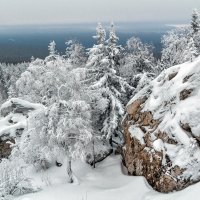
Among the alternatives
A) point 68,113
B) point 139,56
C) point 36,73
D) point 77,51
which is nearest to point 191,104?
point 68,113

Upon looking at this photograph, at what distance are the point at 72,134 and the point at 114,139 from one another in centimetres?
847

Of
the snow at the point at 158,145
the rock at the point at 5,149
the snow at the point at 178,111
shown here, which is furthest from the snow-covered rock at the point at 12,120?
the snow at the point at 158,145

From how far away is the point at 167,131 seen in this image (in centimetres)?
2230

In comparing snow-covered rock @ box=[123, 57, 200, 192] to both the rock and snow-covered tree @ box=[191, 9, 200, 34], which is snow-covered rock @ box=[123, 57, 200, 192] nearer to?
the rock

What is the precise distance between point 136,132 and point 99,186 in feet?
14.5

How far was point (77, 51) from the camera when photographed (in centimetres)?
5819

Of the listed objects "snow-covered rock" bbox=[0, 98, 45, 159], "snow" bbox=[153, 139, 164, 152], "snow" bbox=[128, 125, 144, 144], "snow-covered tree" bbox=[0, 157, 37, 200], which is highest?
"snow" bbox=[153, 139, 164, 152]

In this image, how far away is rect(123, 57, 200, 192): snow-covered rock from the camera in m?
20.6

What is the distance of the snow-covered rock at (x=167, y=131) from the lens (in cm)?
2061

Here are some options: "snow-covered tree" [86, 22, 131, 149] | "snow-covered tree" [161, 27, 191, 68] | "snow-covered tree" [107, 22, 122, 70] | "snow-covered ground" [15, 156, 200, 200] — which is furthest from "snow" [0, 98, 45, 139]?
"snow-covered tree" [161, 27, 191, 68]

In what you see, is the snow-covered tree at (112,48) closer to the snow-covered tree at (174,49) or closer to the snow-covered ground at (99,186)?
the snow-covered ground at (99,186)

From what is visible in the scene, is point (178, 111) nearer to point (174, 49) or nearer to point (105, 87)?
point (105, 87)

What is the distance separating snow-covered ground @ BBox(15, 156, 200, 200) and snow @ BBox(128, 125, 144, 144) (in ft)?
8.54

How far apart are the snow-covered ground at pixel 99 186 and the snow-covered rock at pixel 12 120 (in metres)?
5.49
